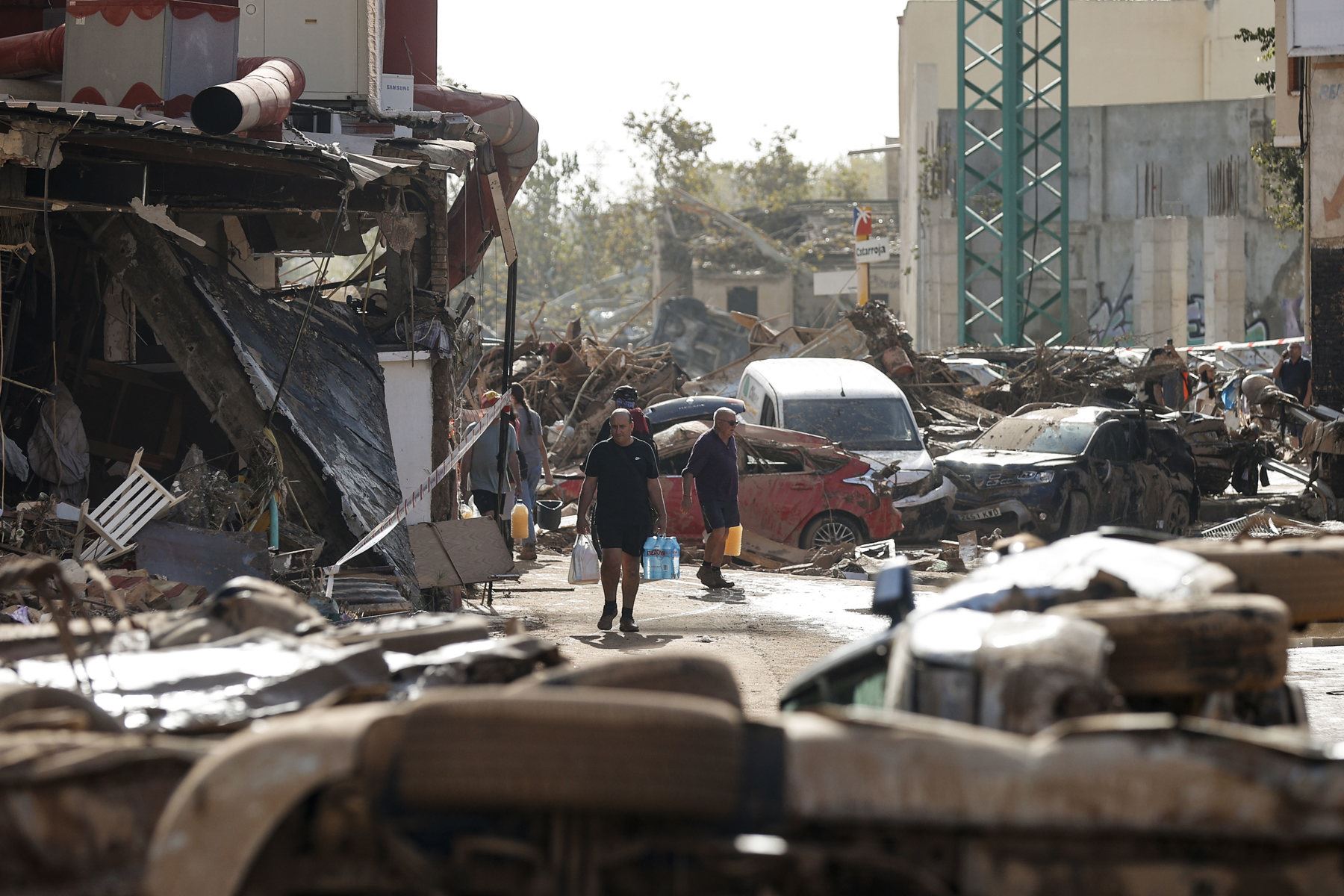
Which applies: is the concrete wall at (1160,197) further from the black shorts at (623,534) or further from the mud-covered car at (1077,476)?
the black shorts at (623,534)

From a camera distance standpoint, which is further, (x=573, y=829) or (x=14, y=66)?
(x=14, y=66)

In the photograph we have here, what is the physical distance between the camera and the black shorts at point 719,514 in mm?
15109

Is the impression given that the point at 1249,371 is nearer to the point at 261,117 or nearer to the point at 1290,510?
the point at 1290,510

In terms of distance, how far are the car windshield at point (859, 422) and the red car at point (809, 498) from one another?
1.44 m

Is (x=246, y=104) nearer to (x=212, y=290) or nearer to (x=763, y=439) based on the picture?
(x=212, y=290)

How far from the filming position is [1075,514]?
17.9 m

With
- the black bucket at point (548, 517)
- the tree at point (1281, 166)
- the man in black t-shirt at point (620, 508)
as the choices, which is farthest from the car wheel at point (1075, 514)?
the tree at point (1281, 166)

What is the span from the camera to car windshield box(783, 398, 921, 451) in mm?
19016

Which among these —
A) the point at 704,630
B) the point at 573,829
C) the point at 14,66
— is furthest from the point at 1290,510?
the point at 573,829

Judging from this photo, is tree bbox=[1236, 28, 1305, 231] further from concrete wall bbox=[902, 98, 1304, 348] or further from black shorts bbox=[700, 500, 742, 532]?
concrete wall bbox=[902, 98, 1304, 348]

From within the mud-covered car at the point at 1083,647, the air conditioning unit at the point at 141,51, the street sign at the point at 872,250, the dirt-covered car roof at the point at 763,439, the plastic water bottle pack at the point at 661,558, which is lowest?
the plastic water bottle pack at the point at 661,558

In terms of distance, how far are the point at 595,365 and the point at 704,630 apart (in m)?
15.8

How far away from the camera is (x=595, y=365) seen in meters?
27.9

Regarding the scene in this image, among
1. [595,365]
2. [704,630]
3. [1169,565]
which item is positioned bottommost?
[704,630]
